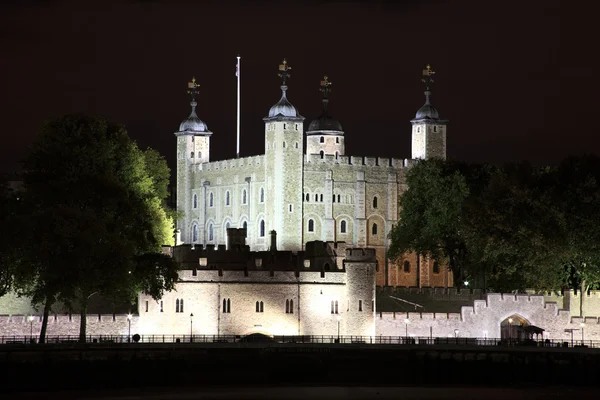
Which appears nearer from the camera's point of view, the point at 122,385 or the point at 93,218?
the point at 122,385

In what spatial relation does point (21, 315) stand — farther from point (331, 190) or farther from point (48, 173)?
point (331, 190)

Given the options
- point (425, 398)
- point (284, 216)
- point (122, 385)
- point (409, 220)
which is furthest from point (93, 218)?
point (284, 216)

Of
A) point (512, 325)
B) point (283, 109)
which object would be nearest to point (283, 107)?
point (283, 109)

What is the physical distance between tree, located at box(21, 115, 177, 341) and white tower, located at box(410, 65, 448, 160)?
136 ft

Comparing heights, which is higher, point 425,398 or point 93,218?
point 93,218

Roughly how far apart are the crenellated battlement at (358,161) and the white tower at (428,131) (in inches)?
169

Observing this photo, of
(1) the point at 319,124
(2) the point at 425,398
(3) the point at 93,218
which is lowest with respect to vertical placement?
(2) the point at 425,398

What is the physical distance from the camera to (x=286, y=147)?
454ft

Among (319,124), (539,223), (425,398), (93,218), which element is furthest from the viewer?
(319,124)

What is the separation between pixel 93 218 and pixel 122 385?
12.5m

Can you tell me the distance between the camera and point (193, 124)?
150m

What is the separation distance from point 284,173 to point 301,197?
1.93 meters

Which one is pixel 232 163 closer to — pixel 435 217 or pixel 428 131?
pixel 428 131

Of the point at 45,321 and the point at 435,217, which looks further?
the point at 435,217
